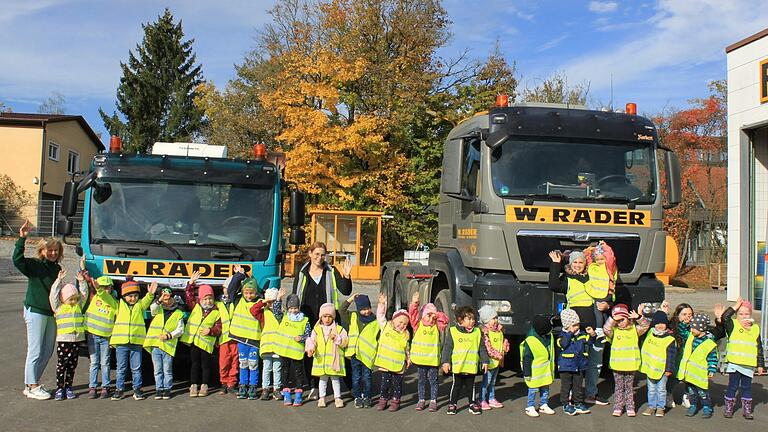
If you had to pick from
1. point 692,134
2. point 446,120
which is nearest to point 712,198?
point 692,134

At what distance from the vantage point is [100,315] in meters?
6.75

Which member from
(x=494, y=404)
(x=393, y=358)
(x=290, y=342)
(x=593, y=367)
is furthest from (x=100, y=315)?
(x=593, y=367)

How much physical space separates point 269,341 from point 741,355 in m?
4.75

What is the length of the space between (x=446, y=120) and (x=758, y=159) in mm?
12843

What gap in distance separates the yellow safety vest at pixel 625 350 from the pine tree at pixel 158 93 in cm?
3977

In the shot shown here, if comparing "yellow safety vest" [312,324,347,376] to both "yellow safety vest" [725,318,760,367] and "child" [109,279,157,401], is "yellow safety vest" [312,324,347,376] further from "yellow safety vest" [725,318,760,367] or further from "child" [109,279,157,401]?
"yellow safety vest" [725,318,760,367]

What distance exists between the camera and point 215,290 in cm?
748

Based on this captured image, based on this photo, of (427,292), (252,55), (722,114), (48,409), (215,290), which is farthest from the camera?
(252,55)

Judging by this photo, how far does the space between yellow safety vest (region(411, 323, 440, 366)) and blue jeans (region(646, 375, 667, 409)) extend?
2.18 metres

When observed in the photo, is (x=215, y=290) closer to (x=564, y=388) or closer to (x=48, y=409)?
(x=48, y=409)

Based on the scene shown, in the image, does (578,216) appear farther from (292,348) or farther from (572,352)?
(292,348)

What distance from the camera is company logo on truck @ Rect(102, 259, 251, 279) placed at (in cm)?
733

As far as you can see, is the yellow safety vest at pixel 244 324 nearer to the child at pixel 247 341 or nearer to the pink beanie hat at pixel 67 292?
the child at pixel 247 341

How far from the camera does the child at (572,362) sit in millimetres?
6684
